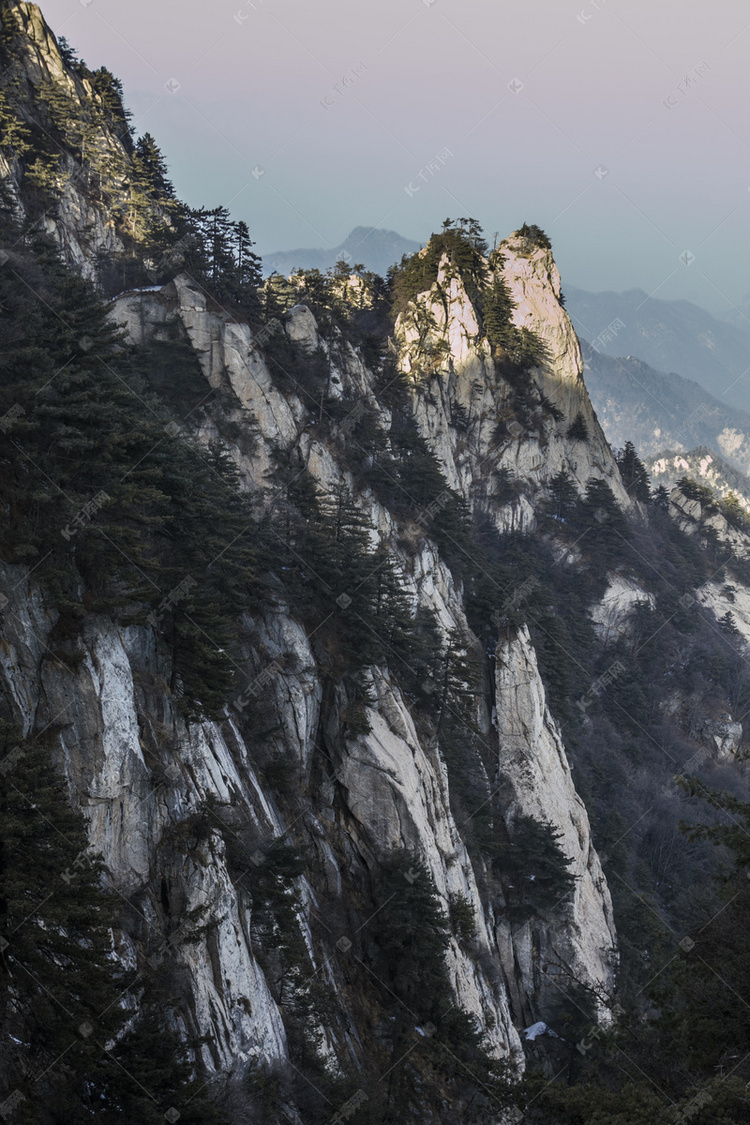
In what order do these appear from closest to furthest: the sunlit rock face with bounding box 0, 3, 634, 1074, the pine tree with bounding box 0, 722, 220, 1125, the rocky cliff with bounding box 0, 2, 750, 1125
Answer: the pine tree with bounding box 0, 722, 220, 1125 < the sunlit rock face with bounding box 0, 3, 634, 1074 < the rocky cliff with bounding box 0, 2, 750, 1125

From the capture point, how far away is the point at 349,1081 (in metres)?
17.2

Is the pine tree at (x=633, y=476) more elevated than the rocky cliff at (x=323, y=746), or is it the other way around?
the pine tree at (x=633, y=476)

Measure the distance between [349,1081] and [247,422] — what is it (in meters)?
31.0

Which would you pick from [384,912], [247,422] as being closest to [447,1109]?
[384,912]

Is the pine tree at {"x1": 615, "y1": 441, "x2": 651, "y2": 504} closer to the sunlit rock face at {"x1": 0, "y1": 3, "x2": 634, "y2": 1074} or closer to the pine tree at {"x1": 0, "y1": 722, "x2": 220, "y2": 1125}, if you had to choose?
the sunlit rock face at {"x1": 0, "y1": 3, "x2": 634, "y2": 1074}

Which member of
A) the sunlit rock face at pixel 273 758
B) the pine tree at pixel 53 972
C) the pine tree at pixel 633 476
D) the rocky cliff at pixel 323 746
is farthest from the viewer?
the pine tree at pixel 633 476

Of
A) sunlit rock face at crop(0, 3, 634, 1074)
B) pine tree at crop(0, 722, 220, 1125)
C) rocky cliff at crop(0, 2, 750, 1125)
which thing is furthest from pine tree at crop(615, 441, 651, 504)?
pine tree at crop(0, 722, 220, 1125)

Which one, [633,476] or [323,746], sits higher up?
[633,476]

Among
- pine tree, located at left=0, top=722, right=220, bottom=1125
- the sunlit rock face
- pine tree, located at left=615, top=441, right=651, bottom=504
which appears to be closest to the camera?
pine tree, located at left=0, top=722, right=220, bottom=1125

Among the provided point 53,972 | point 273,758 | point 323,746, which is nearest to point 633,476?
point 323,746

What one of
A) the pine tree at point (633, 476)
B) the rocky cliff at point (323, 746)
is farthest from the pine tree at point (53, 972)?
the pine tree at point (633, 476)

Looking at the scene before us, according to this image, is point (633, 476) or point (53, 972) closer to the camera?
point (53, 972)

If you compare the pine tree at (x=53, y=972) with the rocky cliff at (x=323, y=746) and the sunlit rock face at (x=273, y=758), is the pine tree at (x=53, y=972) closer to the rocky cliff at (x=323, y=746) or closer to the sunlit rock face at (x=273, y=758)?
the rocky cliff at (x=323, y=746)

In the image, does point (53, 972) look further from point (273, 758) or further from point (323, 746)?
point (323, 746)
